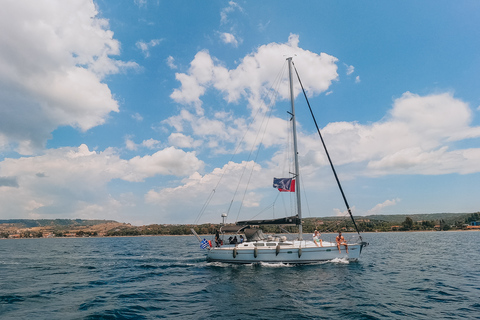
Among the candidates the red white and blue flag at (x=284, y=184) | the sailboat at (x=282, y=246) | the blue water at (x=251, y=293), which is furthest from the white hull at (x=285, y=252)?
the red white and blue flag at (x=284, y=184)

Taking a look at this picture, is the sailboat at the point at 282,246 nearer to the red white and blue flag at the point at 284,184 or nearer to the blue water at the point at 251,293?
the red white and blue flag at the point at 284,184

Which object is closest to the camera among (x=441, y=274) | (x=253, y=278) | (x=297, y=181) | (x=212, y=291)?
(x=212, y=291)

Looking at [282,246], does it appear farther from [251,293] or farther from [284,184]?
[251,293]

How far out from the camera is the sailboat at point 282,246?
95.1 feet

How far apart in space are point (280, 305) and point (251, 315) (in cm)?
249

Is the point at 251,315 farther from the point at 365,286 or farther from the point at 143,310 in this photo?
the point at 365,286

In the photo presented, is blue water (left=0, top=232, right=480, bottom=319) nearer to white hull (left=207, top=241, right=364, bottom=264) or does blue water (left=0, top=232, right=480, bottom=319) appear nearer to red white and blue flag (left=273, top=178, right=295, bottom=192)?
white hull (left=207, top=241, right=364, bottom=264)

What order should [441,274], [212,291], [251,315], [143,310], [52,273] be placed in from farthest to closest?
[52,273] → [441,274] → [212,291] → [143,310] → [251,315]

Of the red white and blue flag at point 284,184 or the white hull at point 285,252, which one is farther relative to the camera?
the red white and blue flag at point 284,184

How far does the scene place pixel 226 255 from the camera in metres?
31.0

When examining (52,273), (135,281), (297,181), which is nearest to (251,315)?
(135,281)

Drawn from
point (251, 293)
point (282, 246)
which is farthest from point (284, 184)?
point (251, 293)

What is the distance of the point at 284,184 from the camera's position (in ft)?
100

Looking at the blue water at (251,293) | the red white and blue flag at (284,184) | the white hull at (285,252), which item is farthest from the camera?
the red white and blue flag at (284,184)
